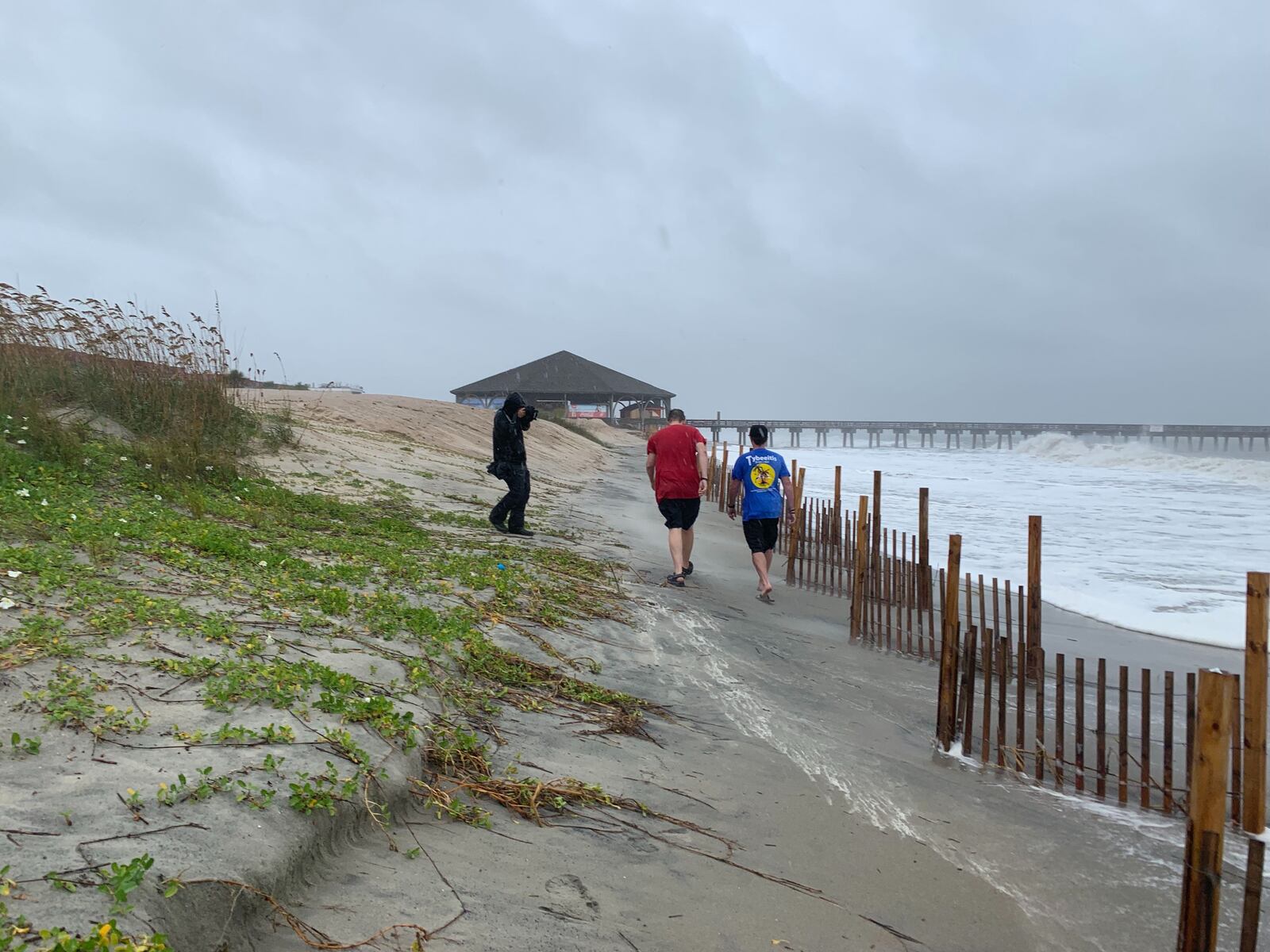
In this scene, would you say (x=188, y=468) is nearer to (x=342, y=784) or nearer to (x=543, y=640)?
(x=543, y=640)

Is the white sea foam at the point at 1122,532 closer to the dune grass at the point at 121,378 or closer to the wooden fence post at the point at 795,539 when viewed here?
the wooden fence post at the point at 795,539

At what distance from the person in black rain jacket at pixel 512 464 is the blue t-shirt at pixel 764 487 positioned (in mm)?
2228

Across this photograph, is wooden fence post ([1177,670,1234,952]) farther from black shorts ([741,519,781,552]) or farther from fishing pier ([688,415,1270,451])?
fishing pier ([688,415,1270,451])

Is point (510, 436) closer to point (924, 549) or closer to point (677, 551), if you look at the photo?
point (677, 551)

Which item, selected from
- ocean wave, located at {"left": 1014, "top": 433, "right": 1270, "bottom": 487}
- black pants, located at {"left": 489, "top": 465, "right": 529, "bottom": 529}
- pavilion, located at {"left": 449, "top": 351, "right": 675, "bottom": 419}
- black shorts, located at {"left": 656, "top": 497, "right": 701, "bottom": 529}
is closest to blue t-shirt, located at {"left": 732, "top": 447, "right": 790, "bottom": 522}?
black shorts, located at {"left": 656, "top": 497, "right": 701, "bottom": 529}

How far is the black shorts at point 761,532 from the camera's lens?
28.0 ft

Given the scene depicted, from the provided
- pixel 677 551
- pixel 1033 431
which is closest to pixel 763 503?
pixel 677 551

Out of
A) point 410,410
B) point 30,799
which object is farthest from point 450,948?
point 410,410

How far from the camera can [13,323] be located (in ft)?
28.1

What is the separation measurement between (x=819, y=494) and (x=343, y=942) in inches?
841

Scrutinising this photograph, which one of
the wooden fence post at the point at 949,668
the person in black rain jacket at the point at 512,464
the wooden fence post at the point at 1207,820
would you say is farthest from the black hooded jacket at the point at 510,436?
the wooden fence post at the point at 1207,820

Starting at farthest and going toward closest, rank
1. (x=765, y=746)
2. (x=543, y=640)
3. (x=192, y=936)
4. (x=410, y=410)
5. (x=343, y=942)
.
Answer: (x=410, y=410) → (x=543, y=640) → (x=765, y=746) → (x=343, y=942) → (x=192, y=936)

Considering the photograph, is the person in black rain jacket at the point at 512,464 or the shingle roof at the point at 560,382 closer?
the person in black rain jacket at the point at 512,464

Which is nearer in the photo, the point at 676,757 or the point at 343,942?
the point at 343,942
